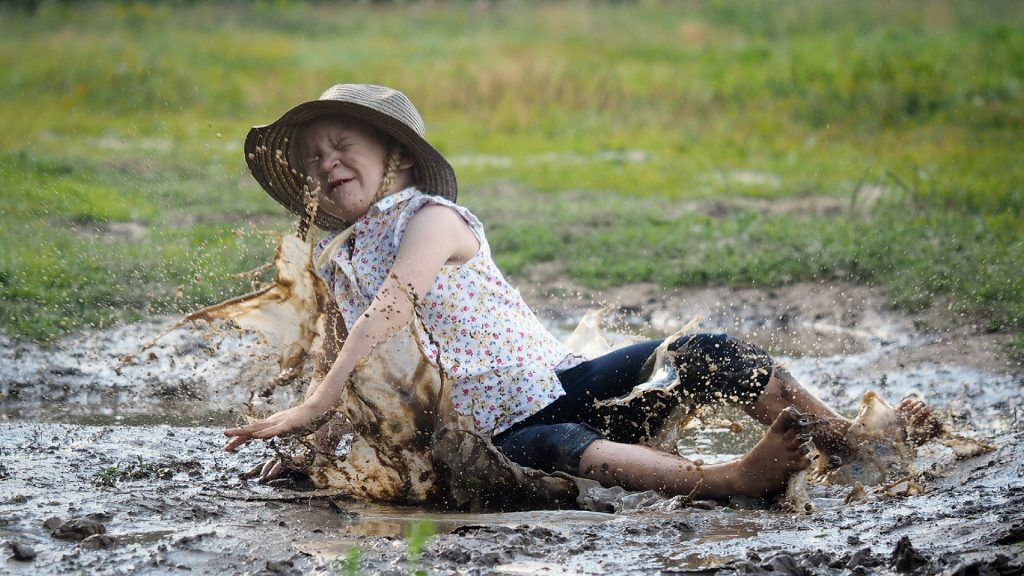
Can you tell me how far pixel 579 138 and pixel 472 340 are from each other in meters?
9.93

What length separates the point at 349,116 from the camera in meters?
3.89

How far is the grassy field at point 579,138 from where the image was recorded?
7.17m

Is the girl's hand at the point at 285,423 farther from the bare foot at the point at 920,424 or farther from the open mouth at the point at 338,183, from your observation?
the bare foot at the point at 920,424

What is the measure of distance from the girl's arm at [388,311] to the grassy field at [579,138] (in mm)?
1212

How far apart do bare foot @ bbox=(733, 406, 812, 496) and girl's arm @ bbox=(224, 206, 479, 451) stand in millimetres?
1100

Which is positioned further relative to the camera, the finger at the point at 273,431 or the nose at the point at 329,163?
the nose at the point at 329,163

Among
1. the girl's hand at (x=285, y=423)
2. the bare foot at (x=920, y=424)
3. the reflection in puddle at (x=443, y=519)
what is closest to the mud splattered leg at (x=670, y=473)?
the reflection in puddle at (x=443, y=519)

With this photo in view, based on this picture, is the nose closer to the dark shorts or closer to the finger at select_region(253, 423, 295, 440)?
the finger at select_region(253, 423, 295, 440)

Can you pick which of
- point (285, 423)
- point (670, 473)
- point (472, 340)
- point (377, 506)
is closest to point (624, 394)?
point (670, 473)

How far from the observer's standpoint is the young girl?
12.1 ft

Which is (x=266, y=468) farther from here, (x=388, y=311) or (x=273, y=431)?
(x=388, y=311)

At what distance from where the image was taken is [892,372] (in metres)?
5.71

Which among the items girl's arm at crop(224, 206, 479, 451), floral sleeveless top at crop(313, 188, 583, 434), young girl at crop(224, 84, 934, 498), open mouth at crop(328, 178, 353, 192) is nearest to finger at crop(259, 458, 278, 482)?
young girl at crop(224, 84, 934, 498)

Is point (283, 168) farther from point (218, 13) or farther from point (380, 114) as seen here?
point (218, 13)
